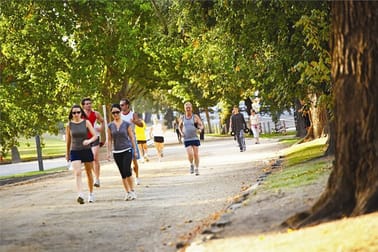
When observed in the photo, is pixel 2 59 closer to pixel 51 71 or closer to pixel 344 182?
pixel 51 71

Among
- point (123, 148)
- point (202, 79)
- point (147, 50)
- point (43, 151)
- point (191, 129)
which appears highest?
point (147, 50)

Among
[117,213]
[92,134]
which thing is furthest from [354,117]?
[92,134]

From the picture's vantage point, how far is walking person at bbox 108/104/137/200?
14.2 meters

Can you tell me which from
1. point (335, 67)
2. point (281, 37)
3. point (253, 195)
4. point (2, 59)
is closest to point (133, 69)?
point (2, 59)

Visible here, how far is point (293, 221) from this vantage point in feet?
27.5

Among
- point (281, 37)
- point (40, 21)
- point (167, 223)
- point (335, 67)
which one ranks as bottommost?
point (167, 223)

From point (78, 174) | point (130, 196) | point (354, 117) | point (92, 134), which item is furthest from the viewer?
point (92, 134)

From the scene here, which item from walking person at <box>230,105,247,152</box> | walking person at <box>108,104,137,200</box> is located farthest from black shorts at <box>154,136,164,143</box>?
walking person at <box>108,104,137,200</box>

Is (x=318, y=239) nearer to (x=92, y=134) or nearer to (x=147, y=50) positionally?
(x=92, y=134)

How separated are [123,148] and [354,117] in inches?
262

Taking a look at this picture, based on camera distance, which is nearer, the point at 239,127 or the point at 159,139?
the point at 159,139

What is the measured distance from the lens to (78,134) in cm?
1420

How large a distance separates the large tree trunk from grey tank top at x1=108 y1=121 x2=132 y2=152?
6.32 meters

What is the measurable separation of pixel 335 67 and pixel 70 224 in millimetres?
4590
